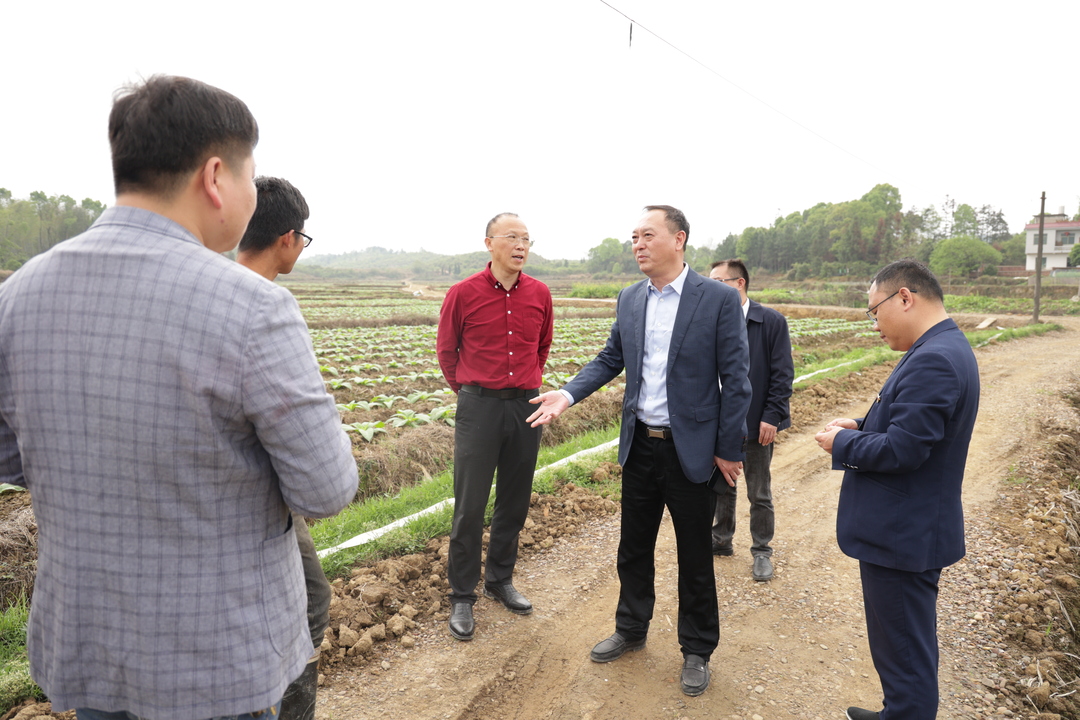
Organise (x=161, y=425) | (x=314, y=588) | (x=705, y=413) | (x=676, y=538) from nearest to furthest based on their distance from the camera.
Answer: (x=161, y=425)
(x=314, y=588)
(x=705, y=413)
(x=676, y=538)

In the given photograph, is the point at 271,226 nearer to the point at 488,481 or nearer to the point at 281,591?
the point at 281,591

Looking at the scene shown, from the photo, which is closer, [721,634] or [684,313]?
[684,313]

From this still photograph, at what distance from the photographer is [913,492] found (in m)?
2.44

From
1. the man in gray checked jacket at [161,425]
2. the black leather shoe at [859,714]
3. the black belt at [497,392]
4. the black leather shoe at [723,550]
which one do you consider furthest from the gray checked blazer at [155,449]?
the black leather shoe at [723,550]

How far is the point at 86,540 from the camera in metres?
1.23

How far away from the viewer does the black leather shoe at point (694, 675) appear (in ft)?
9.84

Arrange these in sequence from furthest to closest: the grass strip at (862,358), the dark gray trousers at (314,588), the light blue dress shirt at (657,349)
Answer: the grass strip at (862,358)
the light blue dress shirt at (657,349)
the dark gray trousers at (314,588)

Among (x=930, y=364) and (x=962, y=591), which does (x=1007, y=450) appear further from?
(x=930, y=364)

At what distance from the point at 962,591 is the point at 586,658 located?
2.61 meters

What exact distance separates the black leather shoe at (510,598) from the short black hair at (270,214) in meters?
2.57

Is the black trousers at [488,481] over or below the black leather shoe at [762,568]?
over

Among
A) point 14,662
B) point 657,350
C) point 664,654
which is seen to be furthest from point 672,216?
point 14,662

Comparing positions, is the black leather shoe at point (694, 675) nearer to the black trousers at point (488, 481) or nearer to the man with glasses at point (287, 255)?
the black trousers at point (488, 481)

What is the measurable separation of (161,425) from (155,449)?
50 millimetres
